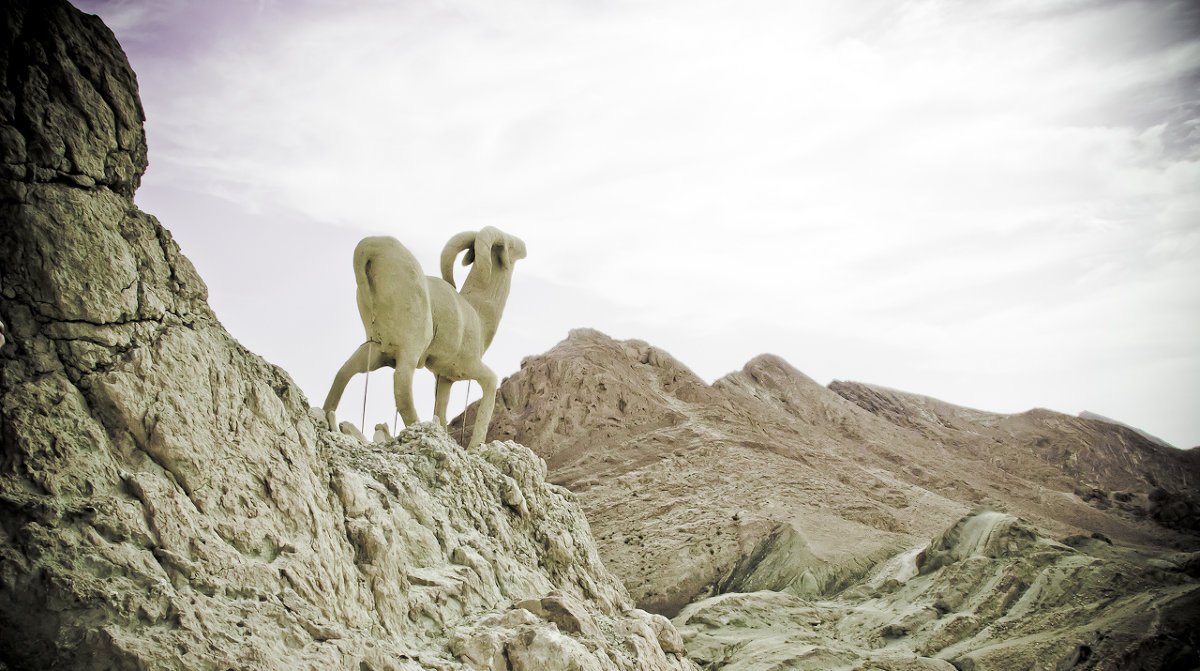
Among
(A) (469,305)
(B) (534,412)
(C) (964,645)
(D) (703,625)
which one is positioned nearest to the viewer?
(C) (964,645)

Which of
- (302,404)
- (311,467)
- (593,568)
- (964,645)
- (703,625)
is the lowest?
(964,645)

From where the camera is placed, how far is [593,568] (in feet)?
30.6

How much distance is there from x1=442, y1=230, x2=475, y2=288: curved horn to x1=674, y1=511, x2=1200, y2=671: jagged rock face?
5.08m

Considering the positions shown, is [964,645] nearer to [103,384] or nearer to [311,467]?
[311,467]

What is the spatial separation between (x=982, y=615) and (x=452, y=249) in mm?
7482

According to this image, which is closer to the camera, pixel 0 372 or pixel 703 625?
Answer: pixel 0 372

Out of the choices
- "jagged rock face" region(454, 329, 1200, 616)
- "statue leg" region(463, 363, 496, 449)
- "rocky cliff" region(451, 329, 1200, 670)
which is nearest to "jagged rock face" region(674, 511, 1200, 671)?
"rocky cliff" region(451, 329, 1200, 670)

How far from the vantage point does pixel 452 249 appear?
1194 centimetres

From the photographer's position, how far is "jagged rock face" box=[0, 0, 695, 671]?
437cm

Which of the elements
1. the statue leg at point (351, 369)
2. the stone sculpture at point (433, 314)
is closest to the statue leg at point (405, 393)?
the stone sculpture at point (433, 314)

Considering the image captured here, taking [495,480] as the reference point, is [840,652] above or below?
below

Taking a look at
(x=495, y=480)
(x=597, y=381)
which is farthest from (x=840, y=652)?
(x=597, y=381)

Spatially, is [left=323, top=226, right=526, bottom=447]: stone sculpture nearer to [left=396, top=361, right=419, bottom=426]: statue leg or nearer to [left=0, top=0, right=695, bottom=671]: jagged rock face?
[left=396, top=361, right=419, bottom=426]: statue leg

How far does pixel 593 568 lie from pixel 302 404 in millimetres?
3860
